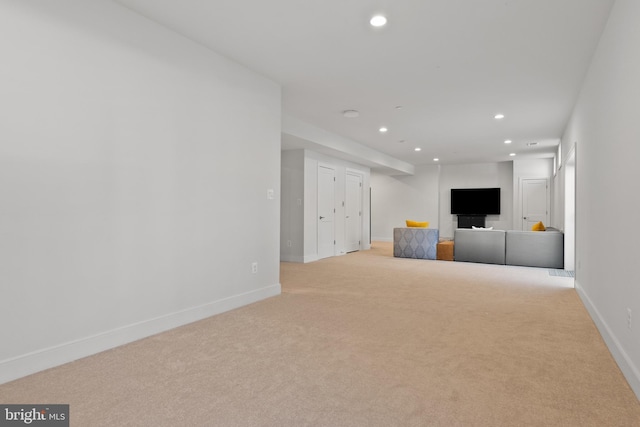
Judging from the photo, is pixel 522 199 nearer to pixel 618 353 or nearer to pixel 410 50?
pixel 410 50

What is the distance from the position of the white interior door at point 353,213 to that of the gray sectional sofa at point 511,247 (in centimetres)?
260

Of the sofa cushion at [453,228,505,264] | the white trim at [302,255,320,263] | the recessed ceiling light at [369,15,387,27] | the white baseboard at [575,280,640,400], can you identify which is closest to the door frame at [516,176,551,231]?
the sofa cushion at [453,228,505,264]

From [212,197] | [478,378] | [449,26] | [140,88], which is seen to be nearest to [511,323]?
[478,378]

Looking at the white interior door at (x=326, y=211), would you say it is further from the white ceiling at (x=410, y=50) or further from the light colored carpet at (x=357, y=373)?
the light colored carpet at (x=357, y=373)

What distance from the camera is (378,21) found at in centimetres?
→ 310

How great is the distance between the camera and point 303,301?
4277mm

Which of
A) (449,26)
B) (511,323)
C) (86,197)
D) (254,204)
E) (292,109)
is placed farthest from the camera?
(292,109)

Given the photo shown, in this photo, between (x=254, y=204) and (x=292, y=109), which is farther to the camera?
(x=292, y=109)

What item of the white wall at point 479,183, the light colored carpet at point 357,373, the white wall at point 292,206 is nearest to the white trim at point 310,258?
the white wall at point 292,206

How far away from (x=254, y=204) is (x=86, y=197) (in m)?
1.79

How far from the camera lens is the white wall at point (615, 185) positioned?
226cm

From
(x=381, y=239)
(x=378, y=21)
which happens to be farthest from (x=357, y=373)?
(x=381, y=239)

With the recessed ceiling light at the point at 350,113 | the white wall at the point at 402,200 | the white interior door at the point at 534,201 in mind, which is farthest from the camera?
the white wall at the point at 402,200

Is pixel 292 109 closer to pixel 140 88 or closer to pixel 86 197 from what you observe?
pixel 140 88
